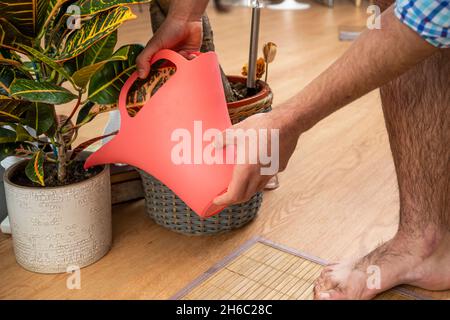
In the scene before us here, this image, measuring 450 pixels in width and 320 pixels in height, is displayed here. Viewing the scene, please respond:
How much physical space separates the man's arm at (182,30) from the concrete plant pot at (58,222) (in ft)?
→ 0.88

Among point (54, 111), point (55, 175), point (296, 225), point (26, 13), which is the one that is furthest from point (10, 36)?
point (296, 225)

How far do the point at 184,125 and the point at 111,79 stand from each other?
0.18 metres

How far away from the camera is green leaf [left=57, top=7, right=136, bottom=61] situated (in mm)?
915

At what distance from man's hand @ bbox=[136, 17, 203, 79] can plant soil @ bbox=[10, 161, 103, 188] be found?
228 mm

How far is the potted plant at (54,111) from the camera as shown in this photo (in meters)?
0.93

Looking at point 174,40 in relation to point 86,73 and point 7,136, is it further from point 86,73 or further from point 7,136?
point 7,136

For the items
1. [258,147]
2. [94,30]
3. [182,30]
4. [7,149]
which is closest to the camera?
[258,147]

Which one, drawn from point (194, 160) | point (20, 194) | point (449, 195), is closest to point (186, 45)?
point (194, 160)

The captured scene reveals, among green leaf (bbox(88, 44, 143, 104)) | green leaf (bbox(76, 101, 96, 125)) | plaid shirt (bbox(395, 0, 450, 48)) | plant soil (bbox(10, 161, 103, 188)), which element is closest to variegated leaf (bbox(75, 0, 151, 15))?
green leaf (bbox(88, 44, 143, 104))

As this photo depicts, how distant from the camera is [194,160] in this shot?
95 centimetres

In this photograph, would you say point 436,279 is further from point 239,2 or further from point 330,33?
point 239,2

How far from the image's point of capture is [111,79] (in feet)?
3.43

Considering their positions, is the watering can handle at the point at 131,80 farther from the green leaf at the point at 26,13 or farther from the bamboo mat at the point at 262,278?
the bamboo mat at the point at 262,278

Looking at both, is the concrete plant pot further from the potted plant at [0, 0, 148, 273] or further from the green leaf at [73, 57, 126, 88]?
the green leaf at [73, 57, 126, 88]
